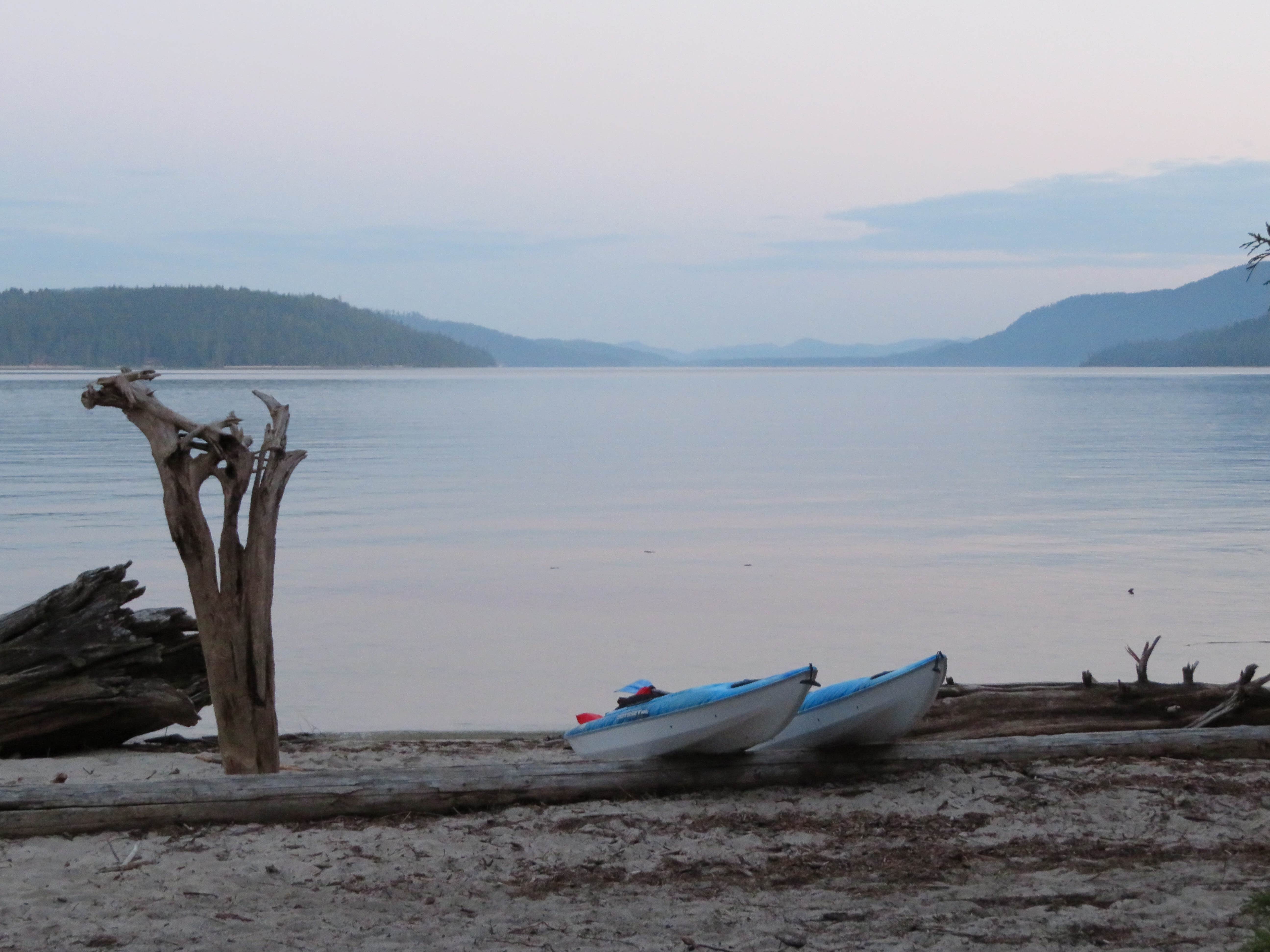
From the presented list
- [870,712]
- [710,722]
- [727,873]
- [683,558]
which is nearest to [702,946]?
[727,873]

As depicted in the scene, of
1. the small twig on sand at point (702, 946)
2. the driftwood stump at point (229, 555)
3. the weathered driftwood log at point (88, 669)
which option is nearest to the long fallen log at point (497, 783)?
the driftwood stump at point (229, 555)

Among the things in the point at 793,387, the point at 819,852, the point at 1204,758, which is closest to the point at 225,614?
the point at 819,852

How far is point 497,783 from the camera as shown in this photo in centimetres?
657

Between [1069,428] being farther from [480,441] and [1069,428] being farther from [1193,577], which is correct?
[1193,577]

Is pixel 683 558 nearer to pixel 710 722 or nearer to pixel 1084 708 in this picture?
pixel 1084 708

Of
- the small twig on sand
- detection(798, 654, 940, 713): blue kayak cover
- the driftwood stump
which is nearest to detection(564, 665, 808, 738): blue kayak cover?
detection(798, 654, 940, 713): blue kayak cover

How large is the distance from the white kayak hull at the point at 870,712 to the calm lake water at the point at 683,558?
361 cm

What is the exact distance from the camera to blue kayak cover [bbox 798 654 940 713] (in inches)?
264

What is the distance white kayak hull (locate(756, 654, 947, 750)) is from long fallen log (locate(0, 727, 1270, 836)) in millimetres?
83

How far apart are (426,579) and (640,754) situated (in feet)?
32.0

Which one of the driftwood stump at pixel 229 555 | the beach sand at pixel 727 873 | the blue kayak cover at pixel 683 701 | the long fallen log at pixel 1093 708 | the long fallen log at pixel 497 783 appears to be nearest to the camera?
the beach sand at pixel 727 873

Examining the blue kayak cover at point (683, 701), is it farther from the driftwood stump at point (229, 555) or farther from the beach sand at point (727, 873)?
the driftwood stump at point (229, 555)

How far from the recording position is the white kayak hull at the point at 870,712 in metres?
6.74

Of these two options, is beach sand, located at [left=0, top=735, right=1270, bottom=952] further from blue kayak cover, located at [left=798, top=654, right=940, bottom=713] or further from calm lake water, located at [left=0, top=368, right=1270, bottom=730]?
calm lake water, located at [left=0, top=368, right=1270, bottom=730]
